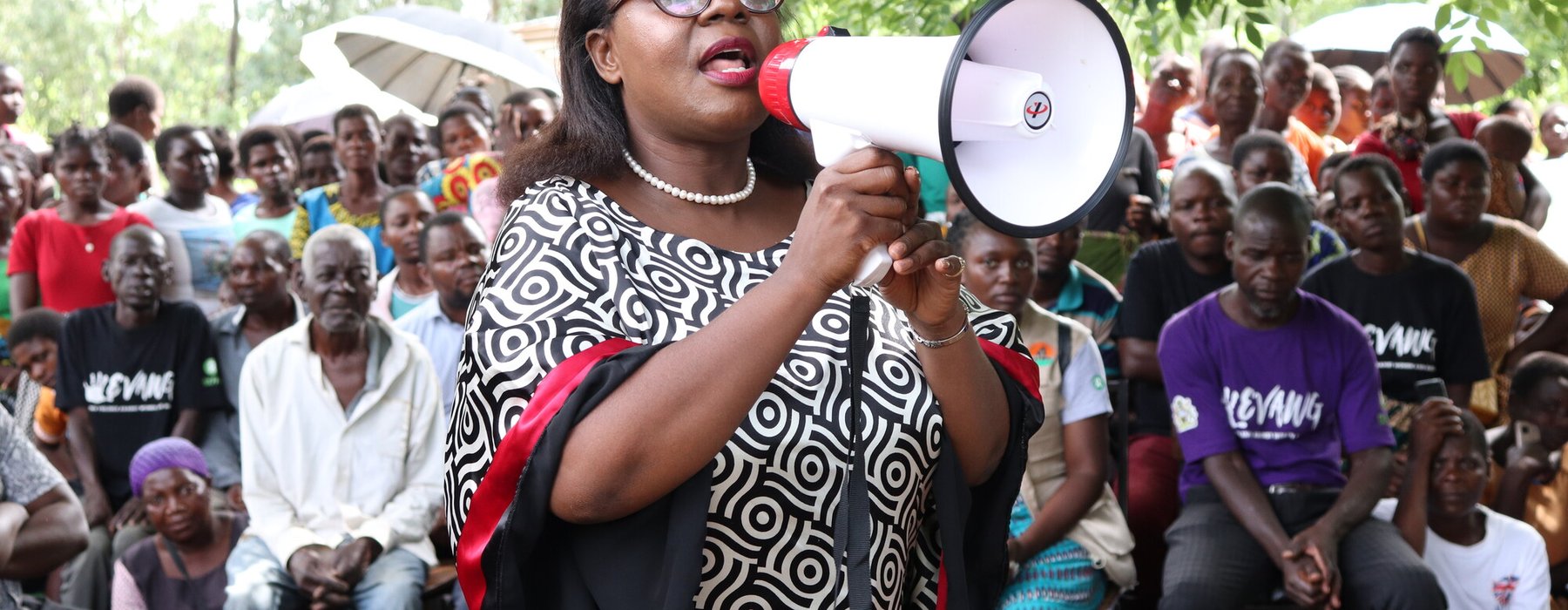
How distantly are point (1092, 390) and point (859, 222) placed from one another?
3.31 m

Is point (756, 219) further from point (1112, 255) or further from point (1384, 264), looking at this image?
point (1112, 255)

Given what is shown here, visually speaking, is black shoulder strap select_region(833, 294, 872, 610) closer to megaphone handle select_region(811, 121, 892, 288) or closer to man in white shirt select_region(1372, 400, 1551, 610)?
megaphone handle select_region(811, 121, 892, 288)

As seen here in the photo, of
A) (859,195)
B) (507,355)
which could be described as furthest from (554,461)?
(859,195)

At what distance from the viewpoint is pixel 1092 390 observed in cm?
480

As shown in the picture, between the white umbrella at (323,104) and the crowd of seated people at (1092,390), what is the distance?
334 centimetres

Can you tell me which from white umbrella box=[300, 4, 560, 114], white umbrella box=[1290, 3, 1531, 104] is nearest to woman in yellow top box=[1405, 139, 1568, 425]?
white umbrella box=[1290, 3, 1531, 104]

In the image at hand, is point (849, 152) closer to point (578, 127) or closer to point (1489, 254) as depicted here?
point (578, 127)

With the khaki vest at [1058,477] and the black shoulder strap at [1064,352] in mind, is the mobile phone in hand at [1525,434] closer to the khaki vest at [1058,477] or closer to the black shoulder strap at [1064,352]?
the khaki vest at [1058,477]

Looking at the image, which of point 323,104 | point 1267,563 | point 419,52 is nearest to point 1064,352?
point 1267,563

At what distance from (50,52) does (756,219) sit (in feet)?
66.1

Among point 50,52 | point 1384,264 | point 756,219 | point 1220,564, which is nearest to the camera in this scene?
point 756,219

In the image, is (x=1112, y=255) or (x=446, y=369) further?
(x=1112, y=255)

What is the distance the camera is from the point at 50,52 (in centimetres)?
1955

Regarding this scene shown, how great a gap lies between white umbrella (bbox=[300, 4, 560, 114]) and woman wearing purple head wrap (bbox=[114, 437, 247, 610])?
475cm
